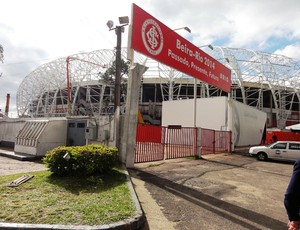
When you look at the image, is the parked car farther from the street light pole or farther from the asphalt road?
the street light pole

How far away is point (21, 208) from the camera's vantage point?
4.54 meters

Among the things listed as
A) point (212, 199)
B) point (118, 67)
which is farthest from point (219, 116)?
point (212, 199)

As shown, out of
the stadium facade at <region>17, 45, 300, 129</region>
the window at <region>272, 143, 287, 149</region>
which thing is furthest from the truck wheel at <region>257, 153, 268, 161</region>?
the stadium facade at <region>17, 45, 300, 129</region>

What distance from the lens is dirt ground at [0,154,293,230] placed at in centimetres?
482

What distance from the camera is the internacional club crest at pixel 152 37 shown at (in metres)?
10.4

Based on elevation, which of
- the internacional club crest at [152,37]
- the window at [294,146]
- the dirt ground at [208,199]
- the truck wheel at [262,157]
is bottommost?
the dirt ground at [208,199]

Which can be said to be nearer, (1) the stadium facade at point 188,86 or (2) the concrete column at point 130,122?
(2) the concrete column at point 130,122

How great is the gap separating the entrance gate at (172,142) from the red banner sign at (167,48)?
3275 mm

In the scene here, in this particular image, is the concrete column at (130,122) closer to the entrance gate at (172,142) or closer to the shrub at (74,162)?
the entrance gate at (172,142)

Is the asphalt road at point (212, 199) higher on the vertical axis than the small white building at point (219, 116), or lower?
lower

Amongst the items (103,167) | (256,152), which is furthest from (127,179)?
(256,152)

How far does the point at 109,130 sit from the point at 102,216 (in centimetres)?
694

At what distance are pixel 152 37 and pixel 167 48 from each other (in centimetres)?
140

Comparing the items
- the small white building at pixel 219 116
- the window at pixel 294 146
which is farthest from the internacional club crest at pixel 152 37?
the small white building at pixel 219 116
